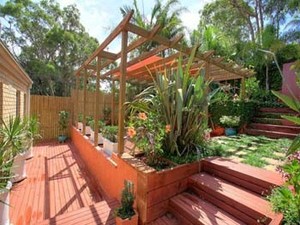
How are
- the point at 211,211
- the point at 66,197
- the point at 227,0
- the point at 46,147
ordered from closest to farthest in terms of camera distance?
the point at 211,211 < the point at 66,197 < the point at 46,147 < the point at 227,0

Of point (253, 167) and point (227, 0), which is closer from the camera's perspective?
point (253, 167)

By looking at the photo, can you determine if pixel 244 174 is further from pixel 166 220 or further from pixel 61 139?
pixel 61 139

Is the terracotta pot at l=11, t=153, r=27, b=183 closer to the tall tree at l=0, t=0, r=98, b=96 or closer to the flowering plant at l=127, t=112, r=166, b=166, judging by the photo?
the flowering plant at l=127, t=112, r=166, b=166

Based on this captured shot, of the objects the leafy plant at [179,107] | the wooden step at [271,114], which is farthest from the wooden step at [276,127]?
the leafy plant at [179,107]

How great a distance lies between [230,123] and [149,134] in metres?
4.13

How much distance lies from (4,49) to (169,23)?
9335mm

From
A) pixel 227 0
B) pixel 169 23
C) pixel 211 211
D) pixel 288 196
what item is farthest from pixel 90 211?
pixel 227 0

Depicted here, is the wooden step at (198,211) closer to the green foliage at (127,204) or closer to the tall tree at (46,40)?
the green foliage at (127,204)

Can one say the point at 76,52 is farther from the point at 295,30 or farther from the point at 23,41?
the point at 295,30

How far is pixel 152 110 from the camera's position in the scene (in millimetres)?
3371

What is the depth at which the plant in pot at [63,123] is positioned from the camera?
8797 mm

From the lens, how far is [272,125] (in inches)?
240

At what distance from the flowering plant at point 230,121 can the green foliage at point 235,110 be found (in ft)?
0.71

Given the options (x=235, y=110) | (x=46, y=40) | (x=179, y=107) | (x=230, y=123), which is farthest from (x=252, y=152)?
(x=46, y=40)
